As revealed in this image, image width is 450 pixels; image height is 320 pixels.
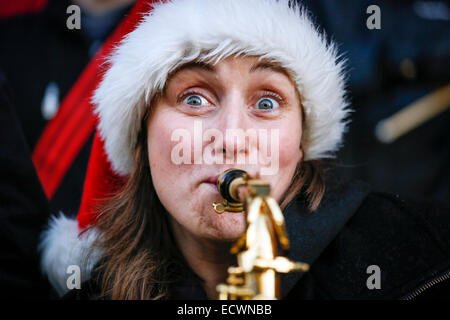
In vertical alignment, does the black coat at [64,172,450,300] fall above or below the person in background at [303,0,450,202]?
below

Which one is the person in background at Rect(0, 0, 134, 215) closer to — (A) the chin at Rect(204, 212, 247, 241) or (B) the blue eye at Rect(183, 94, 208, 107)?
(B) the blue eye at Rect(183, 94, 208, 107)

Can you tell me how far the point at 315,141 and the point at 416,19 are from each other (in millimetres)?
2053

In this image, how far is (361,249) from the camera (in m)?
1.93

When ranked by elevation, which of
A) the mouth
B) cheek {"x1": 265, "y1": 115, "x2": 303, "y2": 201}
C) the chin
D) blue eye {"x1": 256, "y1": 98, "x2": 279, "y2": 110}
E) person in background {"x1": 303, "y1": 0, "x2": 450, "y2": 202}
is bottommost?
the chin

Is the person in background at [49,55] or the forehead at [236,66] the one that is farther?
the person in background at [49,55]

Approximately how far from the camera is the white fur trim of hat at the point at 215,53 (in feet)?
5.77

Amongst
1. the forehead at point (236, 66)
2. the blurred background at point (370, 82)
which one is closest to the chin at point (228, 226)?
the forehead at point (236, 66)

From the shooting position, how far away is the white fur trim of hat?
1.76 meters

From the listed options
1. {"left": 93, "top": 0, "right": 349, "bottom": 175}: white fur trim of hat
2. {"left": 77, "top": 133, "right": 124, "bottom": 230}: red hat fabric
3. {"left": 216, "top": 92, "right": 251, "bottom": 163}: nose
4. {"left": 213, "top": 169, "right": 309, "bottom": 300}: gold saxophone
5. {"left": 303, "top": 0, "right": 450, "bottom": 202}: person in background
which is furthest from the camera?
{"left": 303, "top": 0, "right": 450, "bottom": 202}: person in background

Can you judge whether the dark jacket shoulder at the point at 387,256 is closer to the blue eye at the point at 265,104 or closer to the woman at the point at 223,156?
the woman at the point at 223,156

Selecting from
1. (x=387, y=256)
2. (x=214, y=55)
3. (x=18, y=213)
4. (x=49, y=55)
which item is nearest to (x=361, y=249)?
(x=387, y=256)

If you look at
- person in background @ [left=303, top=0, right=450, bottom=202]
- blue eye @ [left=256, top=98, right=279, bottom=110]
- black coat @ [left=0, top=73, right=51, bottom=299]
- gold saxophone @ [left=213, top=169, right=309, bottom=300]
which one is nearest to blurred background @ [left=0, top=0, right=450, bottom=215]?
person in background @ [left=303, top=0, right=450, bottom=202]

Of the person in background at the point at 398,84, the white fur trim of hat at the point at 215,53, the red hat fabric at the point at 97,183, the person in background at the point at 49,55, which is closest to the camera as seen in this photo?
the white fur trim of hat at the point at 215,53

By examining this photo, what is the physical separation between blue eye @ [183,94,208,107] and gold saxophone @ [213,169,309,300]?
0.47 metres
